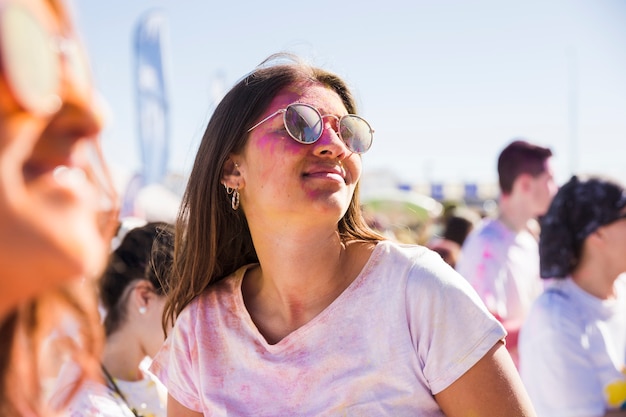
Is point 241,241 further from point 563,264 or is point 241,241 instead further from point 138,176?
point 138,176

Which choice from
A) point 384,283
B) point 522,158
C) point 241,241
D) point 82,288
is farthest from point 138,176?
point 82,288

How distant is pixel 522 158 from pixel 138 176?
7.18 meters

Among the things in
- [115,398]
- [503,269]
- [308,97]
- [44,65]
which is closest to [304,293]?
[308,97]

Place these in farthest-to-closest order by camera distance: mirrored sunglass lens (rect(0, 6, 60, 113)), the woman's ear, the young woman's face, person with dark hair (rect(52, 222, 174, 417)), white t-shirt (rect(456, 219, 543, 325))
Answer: white t-shirt (rect(456, 219, 543, 325)), person with dark hair (rect(52, 222, 174, 417)), the woman's ear, the young woman's face, mirrored sunglass lens (rect(0, 6, 60, 113))

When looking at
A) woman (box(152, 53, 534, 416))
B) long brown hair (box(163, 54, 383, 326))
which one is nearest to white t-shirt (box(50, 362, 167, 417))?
woman (box(152, 53, 534, 416))

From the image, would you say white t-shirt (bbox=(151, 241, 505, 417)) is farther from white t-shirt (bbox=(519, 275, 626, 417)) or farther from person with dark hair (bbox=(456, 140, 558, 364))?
person with dark hair (bbox=(456, 140, 558, 364))

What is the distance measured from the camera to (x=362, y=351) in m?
1.70

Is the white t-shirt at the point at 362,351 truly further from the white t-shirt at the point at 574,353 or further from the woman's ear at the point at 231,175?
the white t-shirt at the point at 574,353

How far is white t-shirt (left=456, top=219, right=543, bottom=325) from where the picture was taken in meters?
3.95

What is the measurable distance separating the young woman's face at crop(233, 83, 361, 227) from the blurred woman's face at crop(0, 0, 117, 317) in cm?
118

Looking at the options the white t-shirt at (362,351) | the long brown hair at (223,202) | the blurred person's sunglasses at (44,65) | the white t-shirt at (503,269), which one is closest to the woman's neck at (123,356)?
the long brown hair at (223,202)

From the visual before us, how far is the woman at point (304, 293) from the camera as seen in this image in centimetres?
161

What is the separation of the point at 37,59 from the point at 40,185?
0.13m

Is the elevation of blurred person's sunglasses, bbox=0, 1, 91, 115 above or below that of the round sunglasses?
above
